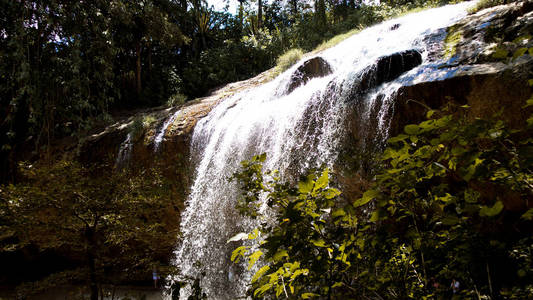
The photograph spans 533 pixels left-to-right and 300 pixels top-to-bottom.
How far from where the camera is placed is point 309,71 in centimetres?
661

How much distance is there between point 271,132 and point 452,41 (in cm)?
309

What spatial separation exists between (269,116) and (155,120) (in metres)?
3.90

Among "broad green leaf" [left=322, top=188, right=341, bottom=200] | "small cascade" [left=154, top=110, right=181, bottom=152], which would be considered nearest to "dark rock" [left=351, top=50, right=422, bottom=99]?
"broad green leaf" [left=322, top=188, right=341, bottom=200]

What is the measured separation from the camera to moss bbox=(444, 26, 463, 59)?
3802 mm

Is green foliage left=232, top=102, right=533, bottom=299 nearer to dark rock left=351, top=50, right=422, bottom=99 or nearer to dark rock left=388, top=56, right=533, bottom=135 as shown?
dark rock left=388, top=56, right=533, bottom=135

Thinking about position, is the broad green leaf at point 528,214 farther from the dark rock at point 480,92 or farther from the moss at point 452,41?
the moss at point 452,41

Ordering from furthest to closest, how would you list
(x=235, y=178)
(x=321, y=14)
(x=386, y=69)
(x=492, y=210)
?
(x=321, y=14)
(x=235, y=178)
(x=386, y=69)
(x=492, y=210)

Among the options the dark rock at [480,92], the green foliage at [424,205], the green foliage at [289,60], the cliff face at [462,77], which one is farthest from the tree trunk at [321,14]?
the green foliage at [424,205]

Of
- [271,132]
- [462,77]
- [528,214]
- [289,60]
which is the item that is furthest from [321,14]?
[528,214]

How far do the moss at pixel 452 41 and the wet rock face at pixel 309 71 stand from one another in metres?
2.61

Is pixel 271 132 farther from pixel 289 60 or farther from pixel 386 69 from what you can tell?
pixel 289 60

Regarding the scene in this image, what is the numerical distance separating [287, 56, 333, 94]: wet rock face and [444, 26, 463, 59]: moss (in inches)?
103

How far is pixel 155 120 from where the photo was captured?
7.73m

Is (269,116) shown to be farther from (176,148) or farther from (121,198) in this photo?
(121,198)
